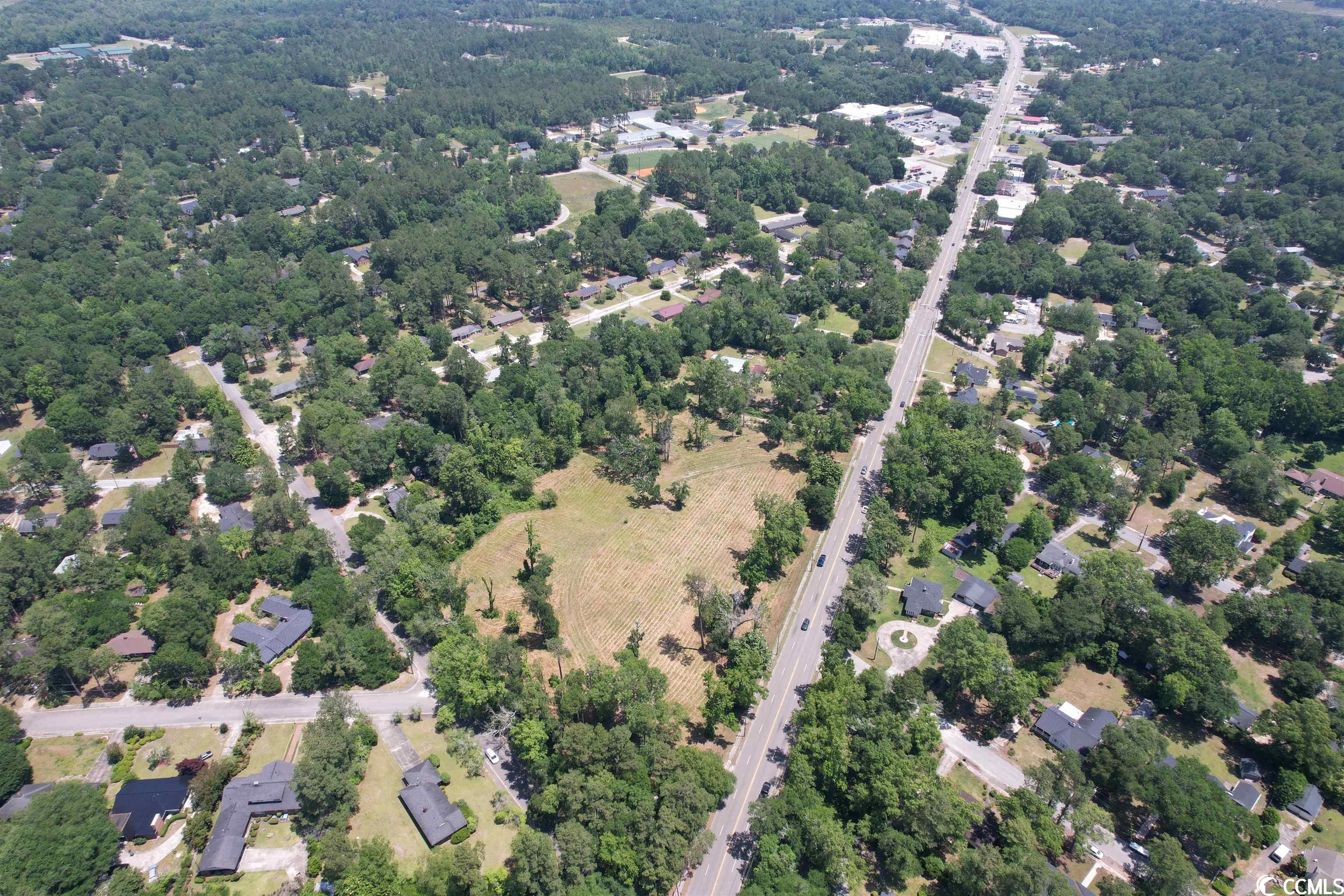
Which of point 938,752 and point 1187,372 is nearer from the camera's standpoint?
point 938,752

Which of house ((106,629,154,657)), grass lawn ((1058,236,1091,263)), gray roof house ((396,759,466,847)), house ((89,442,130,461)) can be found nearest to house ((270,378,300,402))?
house ((89,442,130,461))

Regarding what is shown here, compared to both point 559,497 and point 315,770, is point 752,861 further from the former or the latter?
point 559,497

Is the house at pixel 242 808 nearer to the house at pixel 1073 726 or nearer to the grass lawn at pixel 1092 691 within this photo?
the house at pixel 1073 726

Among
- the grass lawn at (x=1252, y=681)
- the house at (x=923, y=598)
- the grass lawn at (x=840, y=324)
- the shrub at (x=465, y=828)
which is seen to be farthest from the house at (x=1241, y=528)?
the shrub at (x=465, y=828)

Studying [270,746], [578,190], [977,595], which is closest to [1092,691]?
[977,595]

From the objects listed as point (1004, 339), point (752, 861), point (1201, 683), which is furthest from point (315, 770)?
Result: point (1004, 339)
